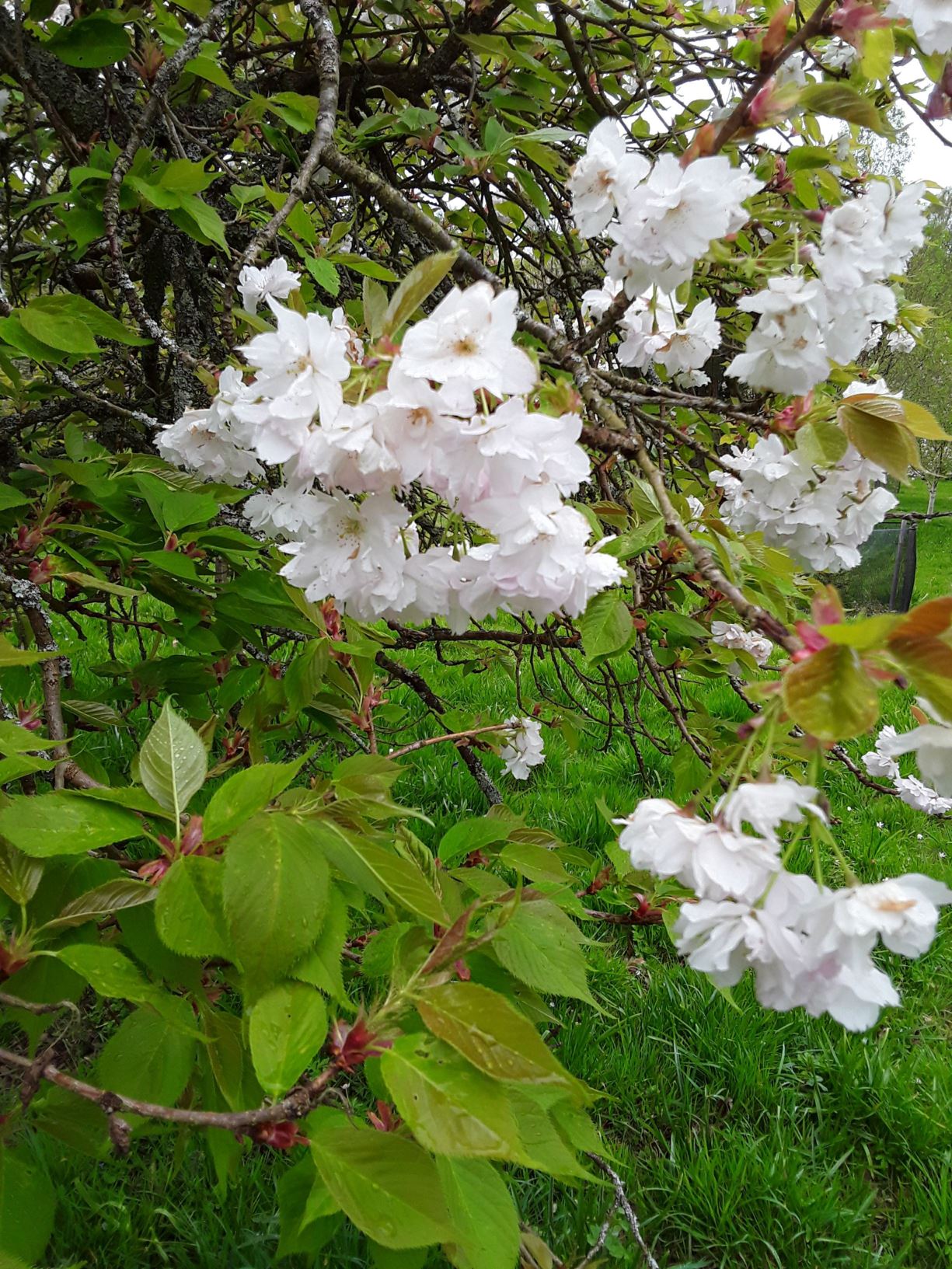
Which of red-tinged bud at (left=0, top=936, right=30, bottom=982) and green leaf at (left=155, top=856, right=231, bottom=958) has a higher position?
green leaf at (left=155, top=856, right=231, bottom=958)

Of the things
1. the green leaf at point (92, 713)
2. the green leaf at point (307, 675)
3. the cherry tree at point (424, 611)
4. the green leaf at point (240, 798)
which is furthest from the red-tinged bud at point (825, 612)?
the green leaf at point (92, 713)

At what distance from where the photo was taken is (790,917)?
64 centimetres

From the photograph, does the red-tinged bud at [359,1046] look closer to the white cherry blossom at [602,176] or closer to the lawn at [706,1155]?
the lawn at [706,1155]

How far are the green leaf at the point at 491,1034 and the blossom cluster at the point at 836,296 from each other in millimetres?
750

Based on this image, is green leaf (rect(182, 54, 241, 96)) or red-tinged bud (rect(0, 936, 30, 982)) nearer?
red-tinged bud (rect(0, 936, 30, 982))

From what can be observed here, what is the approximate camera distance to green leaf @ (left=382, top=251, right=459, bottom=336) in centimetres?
71

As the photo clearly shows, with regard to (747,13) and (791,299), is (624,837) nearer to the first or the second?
(791,299)

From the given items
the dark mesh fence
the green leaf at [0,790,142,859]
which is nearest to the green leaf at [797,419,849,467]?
the green leaf at [0,790,142,859]

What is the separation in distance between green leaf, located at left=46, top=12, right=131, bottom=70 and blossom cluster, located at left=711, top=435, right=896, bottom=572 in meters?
1.22

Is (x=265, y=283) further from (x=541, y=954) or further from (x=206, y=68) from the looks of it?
(x=541, y=954)

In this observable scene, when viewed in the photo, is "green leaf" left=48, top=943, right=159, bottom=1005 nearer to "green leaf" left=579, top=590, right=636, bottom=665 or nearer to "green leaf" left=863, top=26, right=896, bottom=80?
"green leaf" left=579, top=590, right=636, bottom=665

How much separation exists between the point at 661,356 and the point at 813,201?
33 cm

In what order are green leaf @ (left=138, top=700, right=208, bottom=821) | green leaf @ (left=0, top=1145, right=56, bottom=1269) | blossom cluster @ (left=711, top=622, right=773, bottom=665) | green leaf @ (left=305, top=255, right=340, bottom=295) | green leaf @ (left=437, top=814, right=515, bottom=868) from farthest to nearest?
blossom cluster @ (left=711, top=622, right=773, bottom=665), green leaf @ (left=305, top=255, right=340, bottom=295), green leaf @ (left=437, top=814, right=515, bottom=868), green leaf @ (left=138, top=700, right=208, bottom=821), green leaf @ (left=0, top=1145, right=56, bottom=1269)

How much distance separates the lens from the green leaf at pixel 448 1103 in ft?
1.93
